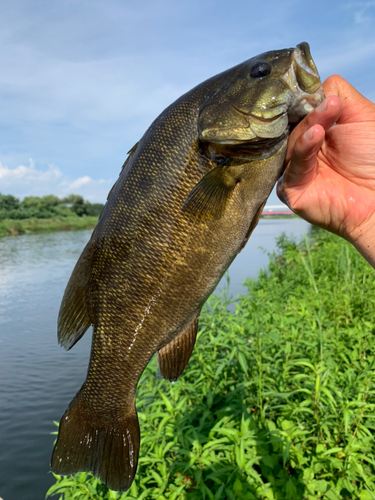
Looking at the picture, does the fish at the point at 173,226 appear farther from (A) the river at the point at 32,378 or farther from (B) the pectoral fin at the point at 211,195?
(A) the river at the point at 32,378

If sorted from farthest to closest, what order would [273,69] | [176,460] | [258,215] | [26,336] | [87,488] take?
[26,336] → [176,460] → [87,488] → [258,215] → [273,69]

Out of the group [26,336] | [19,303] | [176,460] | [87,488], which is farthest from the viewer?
[19,303]

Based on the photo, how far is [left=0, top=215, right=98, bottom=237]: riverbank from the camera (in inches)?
1647

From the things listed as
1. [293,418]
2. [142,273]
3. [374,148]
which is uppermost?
[374,148]

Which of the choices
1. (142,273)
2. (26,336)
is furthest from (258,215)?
(26,336)

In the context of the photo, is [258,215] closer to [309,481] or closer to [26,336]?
[309,481]

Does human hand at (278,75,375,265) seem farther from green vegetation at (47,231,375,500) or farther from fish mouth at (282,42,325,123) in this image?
green vegetation at (47,231,375,500)

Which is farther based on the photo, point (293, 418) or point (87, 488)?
point (293, 418)

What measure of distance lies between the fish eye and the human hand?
15.6 inches

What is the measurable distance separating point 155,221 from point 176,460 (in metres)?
2.38

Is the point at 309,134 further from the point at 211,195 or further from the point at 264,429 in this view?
the point at 264,429

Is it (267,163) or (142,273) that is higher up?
(267,163)

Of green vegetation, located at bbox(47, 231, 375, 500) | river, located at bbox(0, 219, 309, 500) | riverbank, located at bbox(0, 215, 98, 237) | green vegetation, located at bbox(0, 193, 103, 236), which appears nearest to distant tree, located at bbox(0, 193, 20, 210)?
green vegetation, located at bbox(0, 193, 103, 236)

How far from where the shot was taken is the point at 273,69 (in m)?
1.93
